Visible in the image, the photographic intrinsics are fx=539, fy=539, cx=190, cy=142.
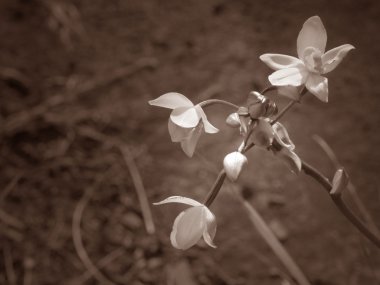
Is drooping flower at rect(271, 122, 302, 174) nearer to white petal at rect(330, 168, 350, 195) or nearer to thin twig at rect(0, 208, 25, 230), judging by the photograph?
white petal at rect(330, 168, 350, 195)

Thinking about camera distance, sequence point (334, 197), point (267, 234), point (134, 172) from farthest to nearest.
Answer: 1. point (134, 172)
2. point (267, 234)
3. point (334, 197)

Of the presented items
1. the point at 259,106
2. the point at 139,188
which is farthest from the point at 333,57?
the point at 139,188

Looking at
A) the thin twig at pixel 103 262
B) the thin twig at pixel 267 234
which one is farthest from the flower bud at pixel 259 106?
the thin twig at pixel 103 262

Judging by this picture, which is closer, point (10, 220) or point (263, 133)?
point (263, 133)

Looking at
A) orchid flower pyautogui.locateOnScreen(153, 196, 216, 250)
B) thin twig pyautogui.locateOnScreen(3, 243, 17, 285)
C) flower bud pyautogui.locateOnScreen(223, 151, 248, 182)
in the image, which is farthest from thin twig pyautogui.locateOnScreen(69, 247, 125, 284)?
flower bud pyautogui.locateOnScreen(223, 151, 248, 182)

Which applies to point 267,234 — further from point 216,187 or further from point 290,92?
point 290,92

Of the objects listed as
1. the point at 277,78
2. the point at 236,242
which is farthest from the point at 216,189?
the point at 236,242

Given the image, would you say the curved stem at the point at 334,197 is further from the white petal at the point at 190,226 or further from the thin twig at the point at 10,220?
the thin twig at the point at 10,220
